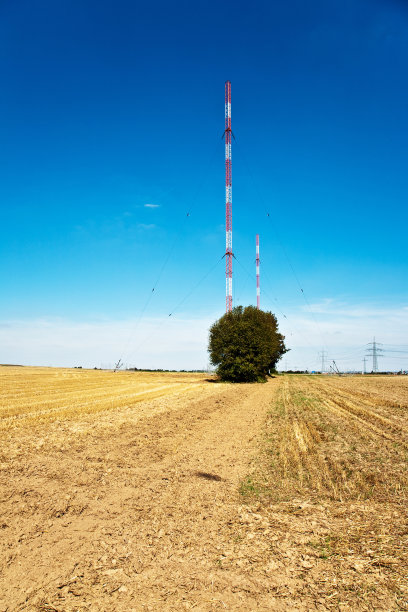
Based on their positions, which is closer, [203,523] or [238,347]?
[203,523]

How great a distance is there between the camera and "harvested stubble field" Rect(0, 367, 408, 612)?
4.71 meters

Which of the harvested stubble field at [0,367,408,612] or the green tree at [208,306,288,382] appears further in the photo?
the green tree at [208,306,288,382]

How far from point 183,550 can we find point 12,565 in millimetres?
2546

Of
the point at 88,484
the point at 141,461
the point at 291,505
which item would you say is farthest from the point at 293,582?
the point at 141,461

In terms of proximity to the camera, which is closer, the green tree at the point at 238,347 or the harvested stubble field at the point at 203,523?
the harvested stubble field at the point at 203,523

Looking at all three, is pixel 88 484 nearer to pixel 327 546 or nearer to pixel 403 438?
pixel 327 546

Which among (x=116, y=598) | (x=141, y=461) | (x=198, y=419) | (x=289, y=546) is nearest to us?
(x=116, y=598)

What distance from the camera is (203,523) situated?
6.70 m

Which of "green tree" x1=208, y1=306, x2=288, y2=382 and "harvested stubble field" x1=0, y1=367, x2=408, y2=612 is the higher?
"green tree" x1=208, y1=306, x2=288, y2=382

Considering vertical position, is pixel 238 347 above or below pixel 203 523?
above

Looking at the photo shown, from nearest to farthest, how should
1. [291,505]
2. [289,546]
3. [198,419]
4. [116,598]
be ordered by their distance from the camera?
[116,598]
[289,546]
[291,505]
[198,419]

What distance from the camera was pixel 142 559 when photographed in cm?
550

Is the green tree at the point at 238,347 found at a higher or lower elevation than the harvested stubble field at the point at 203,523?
higher

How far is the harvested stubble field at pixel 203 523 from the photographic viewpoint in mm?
4715
